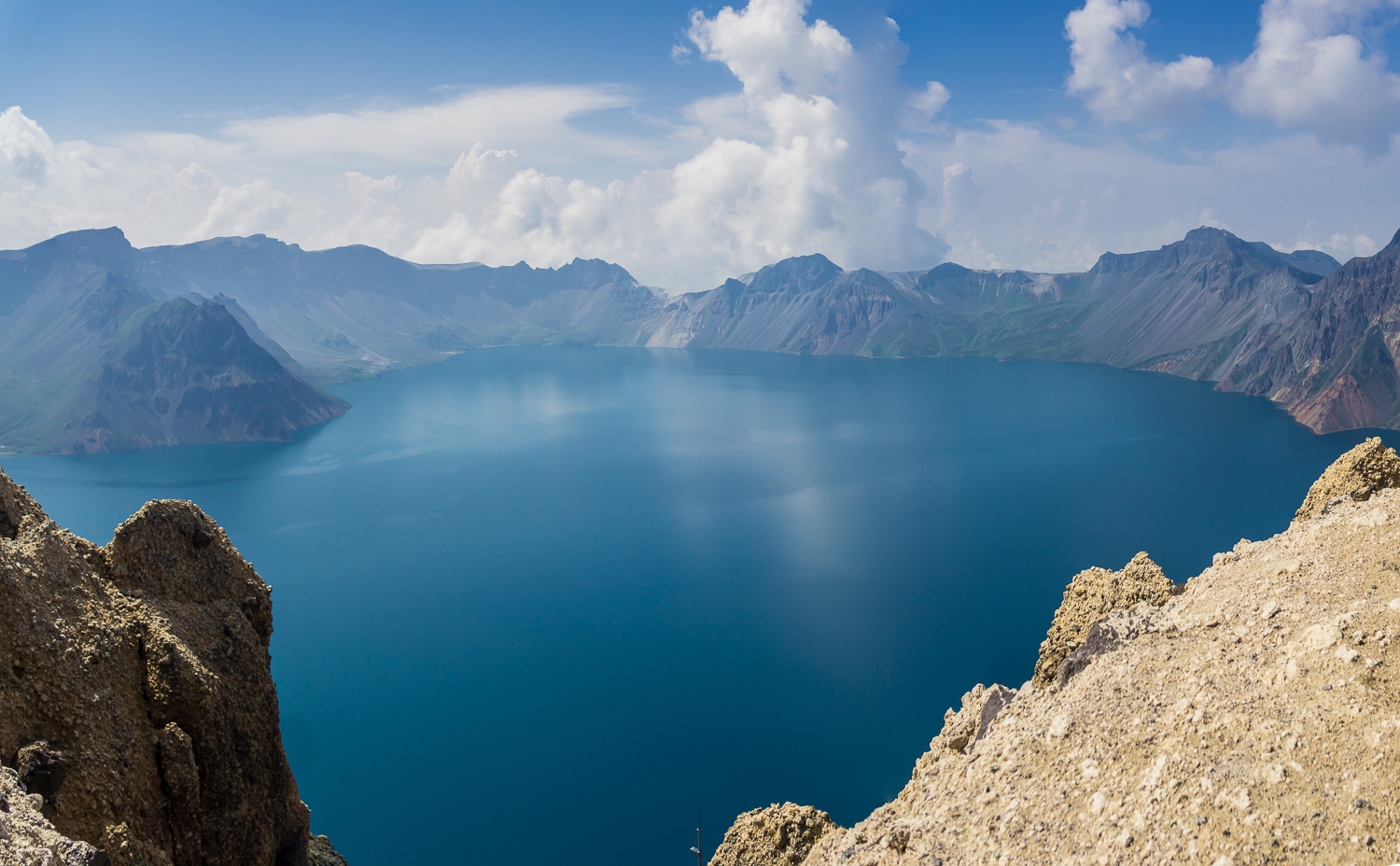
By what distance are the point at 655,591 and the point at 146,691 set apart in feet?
177

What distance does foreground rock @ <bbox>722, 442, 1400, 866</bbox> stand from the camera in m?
12.9

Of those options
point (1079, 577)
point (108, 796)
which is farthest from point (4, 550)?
point (1079, 577)

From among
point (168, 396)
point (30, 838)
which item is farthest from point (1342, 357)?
point (168, 396)

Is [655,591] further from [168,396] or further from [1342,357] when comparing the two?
[1342,357]

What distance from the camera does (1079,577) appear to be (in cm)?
2623

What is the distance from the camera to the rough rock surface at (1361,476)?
2405 centimetres

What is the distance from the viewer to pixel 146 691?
16.7m

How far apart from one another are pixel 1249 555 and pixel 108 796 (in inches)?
1222

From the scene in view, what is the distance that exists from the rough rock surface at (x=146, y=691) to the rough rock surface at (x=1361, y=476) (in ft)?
108

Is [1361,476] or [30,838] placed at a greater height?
[1361,476]

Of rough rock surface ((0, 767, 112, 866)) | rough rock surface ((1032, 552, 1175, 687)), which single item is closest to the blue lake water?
rough rock surface ((1032, 552, 1175, 687))

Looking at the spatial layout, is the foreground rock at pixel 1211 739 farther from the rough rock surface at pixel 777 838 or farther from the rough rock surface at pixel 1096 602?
the rough rock surface at pixel 777 838

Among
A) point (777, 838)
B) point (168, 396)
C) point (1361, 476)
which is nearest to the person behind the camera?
point (1361, 476)

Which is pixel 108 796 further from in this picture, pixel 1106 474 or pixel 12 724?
pixel 1106 474
